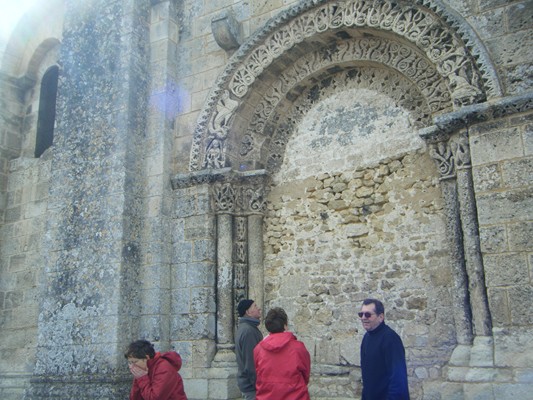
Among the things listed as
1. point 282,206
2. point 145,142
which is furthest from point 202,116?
point 282,206

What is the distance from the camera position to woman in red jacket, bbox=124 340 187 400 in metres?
3.71

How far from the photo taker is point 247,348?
4.70m

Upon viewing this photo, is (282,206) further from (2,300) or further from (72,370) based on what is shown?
(2,300)

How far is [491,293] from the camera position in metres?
4.55

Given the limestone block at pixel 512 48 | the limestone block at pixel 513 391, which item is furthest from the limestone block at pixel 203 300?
the limestone block at pixel 512 48

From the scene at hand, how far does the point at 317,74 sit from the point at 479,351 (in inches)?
139

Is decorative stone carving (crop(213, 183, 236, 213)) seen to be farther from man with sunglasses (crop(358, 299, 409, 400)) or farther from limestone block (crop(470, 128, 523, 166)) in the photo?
man with sunglasses (crop(358, 299, 409, 400))

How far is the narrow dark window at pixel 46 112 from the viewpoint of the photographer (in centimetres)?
895

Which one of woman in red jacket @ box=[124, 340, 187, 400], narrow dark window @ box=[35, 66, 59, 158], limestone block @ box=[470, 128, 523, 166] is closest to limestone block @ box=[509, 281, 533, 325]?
limestone block @ box=[470, 128, 523, 166]

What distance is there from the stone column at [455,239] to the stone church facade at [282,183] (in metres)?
0.01

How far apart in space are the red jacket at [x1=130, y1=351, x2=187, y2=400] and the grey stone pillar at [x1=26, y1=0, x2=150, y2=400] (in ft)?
7.78

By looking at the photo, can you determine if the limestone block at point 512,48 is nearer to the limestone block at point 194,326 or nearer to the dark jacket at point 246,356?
the dark jacket at point 246,356

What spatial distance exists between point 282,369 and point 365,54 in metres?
3.74

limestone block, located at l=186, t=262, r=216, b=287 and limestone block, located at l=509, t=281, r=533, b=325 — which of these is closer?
limestone block, located at l=509, t=281, r=533, b=325
